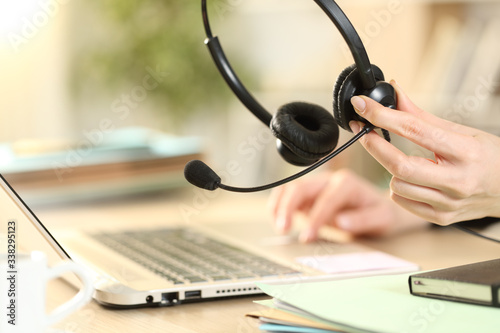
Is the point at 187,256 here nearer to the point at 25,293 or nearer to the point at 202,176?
the point at 202,176

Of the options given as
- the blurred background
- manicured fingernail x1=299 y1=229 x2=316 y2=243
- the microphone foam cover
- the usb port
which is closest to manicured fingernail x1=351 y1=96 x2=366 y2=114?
the microphone foam cover

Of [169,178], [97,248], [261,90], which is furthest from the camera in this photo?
[261,90]

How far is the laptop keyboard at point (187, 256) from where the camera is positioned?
29.7 inches

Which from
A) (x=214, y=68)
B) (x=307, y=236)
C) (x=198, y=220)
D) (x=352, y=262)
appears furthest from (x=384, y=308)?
(x=214, y=68)

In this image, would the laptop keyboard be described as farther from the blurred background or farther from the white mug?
the blurred background

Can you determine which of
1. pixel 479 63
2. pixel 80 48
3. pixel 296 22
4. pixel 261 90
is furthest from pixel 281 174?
pixel 80 48

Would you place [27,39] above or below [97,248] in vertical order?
above

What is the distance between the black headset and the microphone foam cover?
9 centimetres

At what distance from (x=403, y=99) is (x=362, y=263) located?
271mm

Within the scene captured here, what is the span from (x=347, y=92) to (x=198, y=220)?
68 centimetres

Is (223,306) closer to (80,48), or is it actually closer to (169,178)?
(169,178)

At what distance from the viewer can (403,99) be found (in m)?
0.64

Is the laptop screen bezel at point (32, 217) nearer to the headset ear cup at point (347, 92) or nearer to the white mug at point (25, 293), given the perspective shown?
the white mug at point (25, 293)

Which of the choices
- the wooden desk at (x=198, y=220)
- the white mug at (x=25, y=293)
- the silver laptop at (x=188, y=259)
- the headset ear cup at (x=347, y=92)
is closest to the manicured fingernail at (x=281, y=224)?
the silver laptop at (x=188, y=259)
